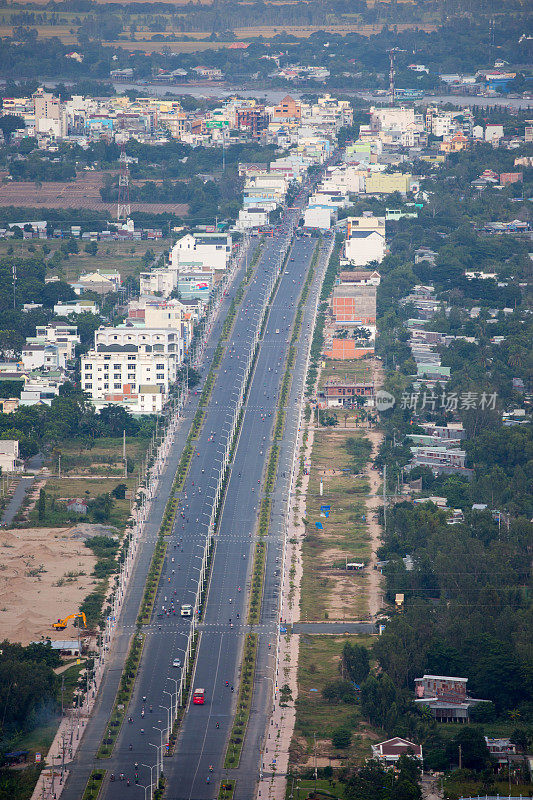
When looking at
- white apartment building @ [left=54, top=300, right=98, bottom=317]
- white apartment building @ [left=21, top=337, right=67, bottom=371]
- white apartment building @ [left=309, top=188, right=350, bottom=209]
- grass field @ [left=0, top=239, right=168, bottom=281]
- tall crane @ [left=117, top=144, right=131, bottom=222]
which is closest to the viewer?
white apartment building @ [left=21, top=337, right=67, bottom=371]

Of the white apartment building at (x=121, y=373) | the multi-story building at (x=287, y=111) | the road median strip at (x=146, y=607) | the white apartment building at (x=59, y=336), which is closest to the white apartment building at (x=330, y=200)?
the multi-story building at (x=287, y=111)

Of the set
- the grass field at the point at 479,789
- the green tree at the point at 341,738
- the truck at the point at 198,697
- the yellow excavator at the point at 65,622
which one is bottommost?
the grass field at the point at 479,789

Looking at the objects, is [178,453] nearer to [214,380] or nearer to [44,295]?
[214,380]

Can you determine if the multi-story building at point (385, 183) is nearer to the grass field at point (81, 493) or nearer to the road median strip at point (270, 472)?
the road median strip at point (270, 472)

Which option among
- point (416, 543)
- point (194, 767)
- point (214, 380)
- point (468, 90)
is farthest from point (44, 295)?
point (468, 90)

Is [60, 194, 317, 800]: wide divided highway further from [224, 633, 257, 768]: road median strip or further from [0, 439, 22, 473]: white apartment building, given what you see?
[0, 439, 22, 473]: white apartment building

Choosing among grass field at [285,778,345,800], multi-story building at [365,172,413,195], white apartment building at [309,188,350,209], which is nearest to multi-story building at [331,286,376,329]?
white apartment building at [309,188,350,209]
